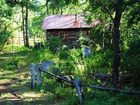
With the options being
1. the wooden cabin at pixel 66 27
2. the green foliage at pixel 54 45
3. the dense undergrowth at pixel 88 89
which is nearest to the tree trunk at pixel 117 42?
the dense undergrowth at pixel 88 89

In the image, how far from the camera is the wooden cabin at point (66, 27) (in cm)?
3938

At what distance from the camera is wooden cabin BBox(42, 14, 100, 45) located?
39.4m

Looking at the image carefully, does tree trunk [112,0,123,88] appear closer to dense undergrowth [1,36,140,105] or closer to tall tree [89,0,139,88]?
tall tree [89,0,139,88]

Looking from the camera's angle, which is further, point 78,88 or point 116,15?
point 116,15

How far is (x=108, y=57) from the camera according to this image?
1667cm

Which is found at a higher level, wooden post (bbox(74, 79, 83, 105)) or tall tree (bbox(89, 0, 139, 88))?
tall tree (bbox(89, 0, 139, 88))

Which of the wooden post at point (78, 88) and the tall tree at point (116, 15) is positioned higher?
the tall tree at point (116, 15)

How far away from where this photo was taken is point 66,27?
129 ft

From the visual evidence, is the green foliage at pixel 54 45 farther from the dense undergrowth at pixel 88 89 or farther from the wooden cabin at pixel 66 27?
the wooden cabin at pixel 66 27

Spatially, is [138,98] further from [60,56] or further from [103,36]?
[60,56]

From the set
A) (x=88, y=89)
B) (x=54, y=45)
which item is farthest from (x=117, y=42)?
(x=54, y=45)

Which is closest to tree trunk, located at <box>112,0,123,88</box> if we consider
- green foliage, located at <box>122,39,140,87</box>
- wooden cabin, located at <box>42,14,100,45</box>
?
green foliage, located at <box>122,39,140,87</box>

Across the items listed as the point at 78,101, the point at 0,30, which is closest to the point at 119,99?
the point at 78,101

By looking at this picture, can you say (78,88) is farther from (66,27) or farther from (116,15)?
(66,27)
